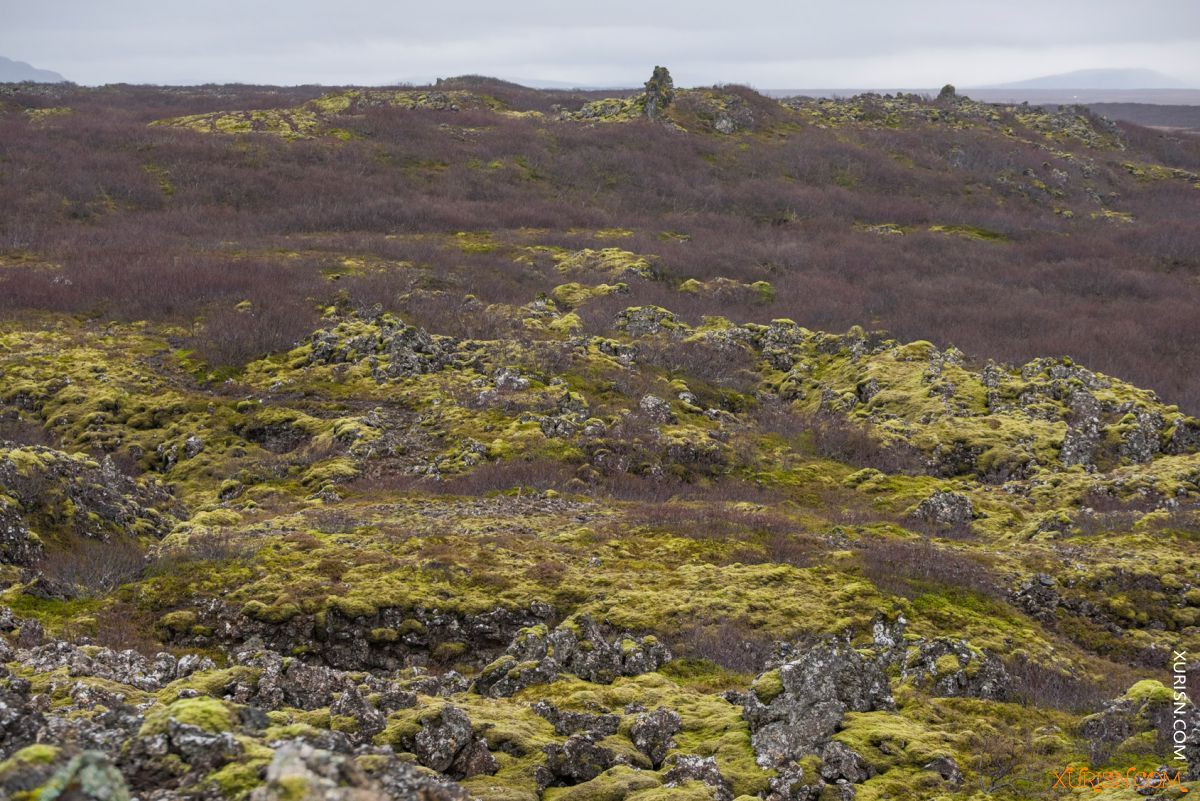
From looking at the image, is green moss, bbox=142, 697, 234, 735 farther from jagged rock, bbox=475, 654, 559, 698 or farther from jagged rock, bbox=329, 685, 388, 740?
jagged rock, bbox=475, 654, 559, 698

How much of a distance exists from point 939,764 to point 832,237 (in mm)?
42534

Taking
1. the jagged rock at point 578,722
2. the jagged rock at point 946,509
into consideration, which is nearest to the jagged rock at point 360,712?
the jagged rock at point 578,722

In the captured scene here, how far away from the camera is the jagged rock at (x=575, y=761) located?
593 centimetres

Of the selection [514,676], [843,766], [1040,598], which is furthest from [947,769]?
[1040,598]

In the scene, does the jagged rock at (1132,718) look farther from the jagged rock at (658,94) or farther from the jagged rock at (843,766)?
the jagged rock at (658,94)

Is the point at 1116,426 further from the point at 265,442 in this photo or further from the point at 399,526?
the point at 265,442

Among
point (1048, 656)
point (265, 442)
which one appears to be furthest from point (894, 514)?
point (265, 442)

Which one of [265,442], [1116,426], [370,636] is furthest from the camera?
[1116,426]

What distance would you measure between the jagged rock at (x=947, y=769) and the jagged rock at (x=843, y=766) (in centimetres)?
50

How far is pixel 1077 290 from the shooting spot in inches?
1561

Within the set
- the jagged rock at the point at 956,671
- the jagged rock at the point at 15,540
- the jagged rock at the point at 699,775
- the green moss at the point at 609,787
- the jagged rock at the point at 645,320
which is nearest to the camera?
the green moss at the point at 609,787

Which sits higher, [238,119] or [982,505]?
[238,119]

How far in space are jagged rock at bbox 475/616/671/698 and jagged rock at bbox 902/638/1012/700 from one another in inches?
102

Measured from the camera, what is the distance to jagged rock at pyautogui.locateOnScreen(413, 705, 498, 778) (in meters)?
5.79
